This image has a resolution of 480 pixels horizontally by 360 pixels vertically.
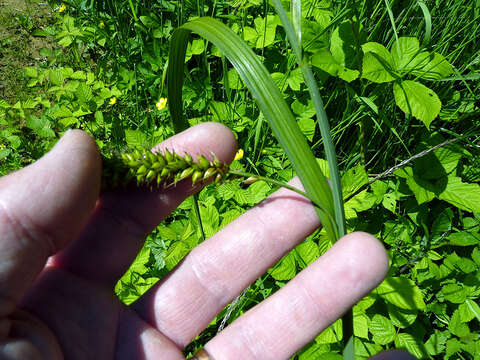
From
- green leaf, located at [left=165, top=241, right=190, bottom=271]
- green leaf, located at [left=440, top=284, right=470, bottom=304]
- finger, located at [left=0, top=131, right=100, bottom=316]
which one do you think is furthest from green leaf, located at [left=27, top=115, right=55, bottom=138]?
green leaf, located at [left=440, top=284, right=470, bottom=304]

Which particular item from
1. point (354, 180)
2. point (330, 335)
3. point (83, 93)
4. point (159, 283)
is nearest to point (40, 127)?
point (83, 93)

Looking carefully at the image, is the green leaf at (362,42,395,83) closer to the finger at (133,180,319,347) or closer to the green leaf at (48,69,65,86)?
the finger at (133,180,319,347)

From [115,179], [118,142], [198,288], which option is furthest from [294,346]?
[118,142]

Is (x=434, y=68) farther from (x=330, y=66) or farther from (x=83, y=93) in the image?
(x=83, y=93)

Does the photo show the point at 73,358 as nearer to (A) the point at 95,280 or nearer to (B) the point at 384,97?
(A) the point at 95,280

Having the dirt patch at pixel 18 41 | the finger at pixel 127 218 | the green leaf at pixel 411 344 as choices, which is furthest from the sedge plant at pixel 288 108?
the dirt patch at pixel 18 41

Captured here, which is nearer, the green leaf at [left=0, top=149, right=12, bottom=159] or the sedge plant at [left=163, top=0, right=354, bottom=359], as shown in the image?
the sedge plant at [left=163, top=0, right=354, bottom=359]
